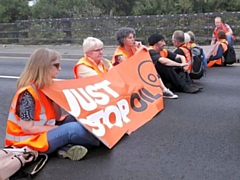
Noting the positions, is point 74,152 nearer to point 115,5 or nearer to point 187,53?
point 187,53

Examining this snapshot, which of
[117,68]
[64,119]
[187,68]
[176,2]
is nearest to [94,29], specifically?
[176,2]

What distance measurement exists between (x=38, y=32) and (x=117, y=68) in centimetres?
1454

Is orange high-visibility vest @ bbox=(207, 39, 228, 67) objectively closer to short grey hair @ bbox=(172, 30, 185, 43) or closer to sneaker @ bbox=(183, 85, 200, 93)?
short grey hair @ bbox=(172, 30, 185, 43)

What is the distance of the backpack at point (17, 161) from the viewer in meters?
4.14

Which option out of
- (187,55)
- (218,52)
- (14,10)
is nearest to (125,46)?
(187,55)

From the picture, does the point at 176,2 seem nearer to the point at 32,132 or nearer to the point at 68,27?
the point at 68,27

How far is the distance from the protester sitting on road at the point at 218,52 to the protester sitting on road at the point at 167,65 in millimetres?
3379

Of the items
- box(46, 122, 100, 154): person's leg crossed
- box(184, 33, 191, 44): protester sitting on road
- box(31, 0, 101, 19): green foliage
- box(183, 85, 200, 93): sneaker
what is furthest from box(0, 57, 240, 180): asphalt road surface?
box(31, 0, 101, 19): green foliage

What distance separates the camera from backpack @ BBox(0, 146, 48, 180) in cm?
414

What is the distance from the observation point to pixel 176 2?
2103cm

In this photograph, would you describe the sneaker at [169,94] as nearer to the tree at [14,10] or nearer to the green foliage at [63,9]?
the green foliage at [63,9]

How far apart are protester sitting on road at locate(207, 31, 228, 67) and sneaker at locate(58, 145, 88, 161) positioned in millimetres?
6937

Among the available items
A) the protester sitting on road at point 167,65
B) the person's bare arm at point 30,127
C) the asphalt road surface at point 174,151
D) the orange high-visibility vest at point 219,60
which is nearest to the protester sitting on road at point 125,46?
the protester sitting on road at point 167,65

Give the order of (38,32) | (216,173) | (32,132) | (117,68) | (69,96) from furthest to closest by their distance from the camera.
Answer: (38,32) < (117,68) < (69,96) < (32,132) < (216,173)
